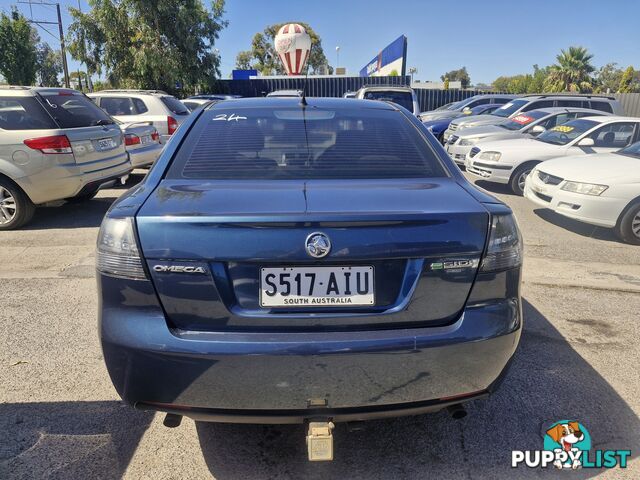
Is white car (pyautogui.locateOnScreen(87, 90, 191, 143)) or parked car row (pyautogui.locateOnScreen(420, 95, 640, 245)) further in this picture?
white car (pyautogui.locateOnScreen(87, 90, 191, 143))

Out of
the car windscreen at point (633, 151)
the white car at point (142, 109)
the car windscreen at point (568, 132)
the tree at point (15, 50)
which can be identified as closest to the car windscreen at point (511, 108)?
the car windscreen at point (568, 132)

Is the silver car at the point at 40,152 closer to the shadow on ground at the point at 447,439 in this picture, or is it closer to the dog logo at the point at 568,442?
the shadow on ground at the point at 447,439

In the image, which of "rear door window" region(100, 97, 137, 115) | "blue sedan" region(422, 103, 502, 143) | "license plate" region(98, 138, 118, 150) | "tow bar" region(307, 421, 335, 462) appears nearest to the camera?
"tow bar" region(307, 421, 335, 462)

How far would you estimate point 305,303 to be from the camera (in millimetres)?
1840

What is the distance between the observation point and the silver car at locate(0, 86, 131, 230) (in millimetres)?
5918

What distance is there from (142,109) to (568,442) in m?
9.57

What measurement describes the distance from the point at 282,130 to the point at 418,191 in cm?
95

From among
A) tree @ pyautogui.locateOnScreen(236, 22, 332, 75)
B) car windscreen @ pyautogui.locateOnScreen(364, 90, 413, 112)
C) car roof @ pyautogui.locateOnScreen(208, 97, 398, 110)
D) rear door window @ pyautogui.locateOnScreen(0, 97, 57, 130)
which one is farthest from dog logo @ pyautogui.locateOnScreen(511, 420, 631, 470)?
tree @ pyautogui.locateOnScreen(236, 22, 332, 75)

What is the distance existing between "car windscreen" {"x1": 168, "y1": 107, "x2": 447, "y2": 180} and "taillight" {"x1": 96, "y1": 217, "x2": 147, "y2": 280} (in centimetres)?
47

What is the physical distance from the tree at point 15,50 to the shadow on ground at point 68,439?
35.8 metres

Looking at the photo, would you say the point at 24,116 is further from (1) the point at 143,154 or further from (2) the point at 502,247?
(2) the point at 502,247

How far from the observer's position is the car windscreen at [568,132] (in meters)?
8.52

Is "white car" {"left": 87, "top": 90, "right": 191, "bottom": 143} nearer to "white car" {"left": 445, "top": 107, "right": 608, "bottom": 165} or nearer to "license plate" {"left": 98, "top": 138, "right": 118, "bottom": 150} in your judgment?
"license plate" {"left": 98, "top": 138, "right": 118, "bottom": 150}

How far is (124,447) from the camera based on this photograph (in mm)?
2357
